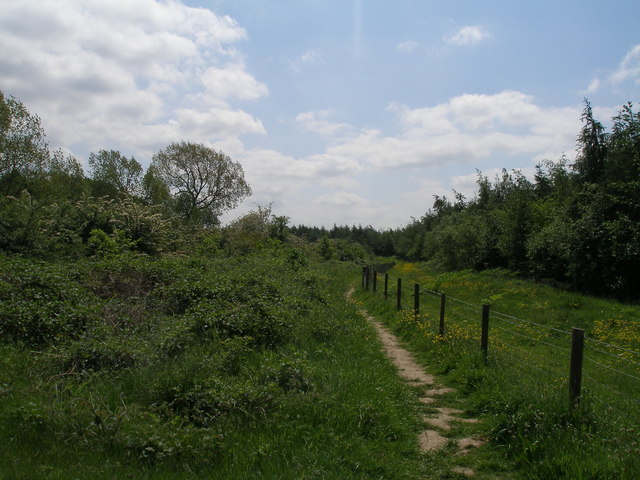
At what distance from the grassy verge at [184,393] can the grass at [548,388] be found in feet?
3.58

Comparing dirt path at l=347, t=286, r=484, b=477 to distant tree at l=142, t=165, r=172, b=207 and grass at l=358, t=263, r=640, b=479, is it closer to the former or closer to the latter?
grass at l=358, t=263, r=640, b=479

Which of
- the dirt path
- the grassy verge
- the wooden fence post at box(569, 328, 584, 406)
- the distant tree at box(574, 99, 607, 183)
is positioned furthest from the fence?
the distant tree at box(574, 99, 607, 183)

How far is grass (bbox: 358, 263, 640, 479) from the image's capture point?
426 cm

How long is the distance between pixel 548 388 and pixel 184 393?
487 centimetres

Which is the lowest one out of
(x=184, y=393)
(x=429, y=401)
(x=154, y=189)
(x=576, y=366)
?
(x=429, y=401)

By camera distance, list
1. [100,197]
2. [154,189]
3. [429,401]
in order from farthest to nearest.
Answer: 1. [154,189]
2. [100,197]
3. [429,401]

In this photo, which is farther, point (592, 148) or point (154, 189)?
point (154, 189)

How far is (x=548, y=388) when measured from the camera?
19.3 feet

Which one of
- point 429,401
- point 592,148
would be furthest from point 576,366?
point 592,148

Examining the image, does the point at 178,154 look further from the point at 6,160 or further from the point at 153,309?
the point at 153,309

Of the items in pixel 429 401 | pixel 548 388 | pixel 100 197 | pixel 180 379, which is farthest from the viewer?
pixel 100 197

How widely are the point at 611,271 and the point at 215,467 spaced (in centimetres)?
2077

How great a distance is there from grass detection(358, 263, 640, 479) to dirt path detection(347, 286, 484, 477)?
287 mm

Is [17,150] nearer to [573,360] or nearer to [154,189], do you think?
[154,189]
